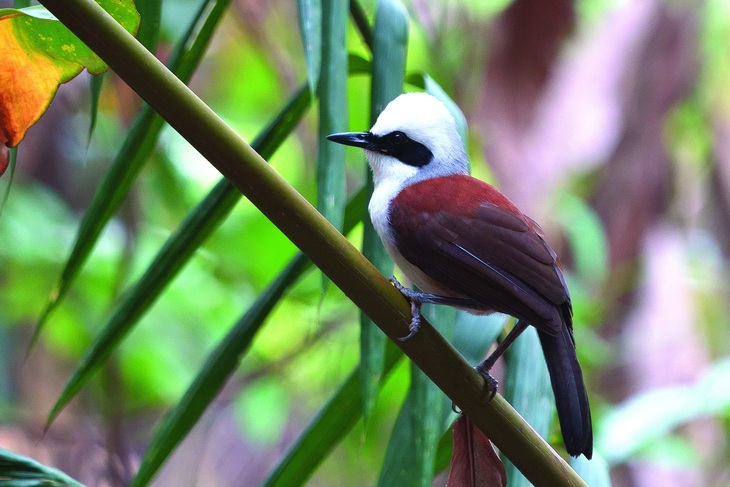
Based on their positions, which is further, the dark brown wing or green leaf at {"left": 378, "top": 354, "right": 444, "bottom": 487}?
the dark brown wing

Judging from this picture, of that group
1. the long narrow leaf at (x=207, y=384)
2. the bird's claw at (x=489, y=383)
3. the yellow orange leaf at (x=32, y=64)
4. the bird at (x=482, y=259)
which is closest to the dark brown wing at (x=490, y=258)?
the bird at (x=482, y=259)

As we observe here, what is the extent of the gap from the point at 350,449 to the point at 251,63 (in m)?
2.83

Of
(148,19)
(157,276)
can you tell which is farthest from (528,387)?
(148,19)

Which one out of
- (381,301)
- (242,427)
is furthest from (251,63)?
(381,301)

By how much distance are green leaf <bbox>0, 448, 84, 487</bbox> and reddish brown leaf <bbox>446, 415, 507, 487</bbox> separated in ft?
1.94

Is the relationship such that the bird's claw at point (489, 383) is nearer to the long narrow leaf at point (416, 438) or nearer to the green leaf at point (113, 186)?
the long narrow leaf at point (416, 438)

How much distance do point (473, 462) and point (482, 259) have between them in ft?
1.26

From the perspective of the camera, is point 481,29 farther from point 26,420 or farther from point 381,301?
point 381,301

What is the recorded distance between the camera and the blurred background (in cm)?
361

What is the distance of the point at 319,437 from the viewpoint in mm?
1499

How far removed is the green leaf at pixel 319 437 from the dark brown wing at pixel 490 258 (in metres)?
0.25

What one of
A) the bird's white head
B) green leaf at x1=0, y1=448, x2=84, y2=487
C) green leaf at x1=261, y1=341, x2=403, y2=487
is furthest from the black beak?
green leaf at x1=0, y1=448, x2=84, y2=487

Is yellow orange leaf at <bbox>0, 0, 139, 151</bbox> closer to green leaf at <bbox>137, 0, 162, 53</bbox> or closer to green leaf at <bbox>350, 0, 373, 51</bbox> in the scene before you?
green leaf at <bbox>137, 0, 162, 53</bbox>

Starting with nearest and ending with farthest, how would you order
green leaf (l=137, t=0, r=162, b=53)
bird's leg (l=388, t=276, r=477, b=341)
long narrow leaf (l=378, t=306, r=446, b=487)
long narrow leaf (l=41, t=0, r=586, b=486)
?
long narrow leaf (l=41, t=0, r=586, b=486)
bird's leg (l=388, t=276, r=477, b=341)
long narrow leaf (l=378, t=306, r=446, b=487)
green leaf (l=137, t=0, r=162, b=53)
